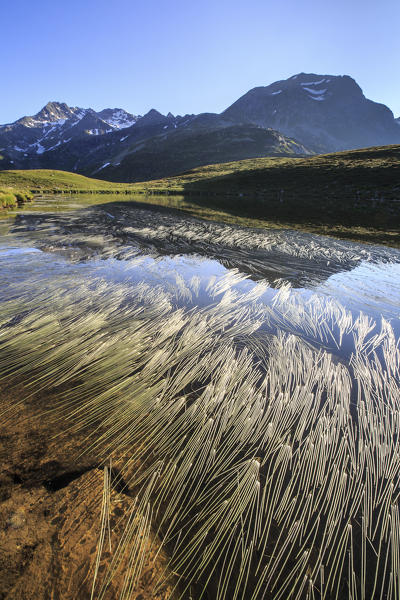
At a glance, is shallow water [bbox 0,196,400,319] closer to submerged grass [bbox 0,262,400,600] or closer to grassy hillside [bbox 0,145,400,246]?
submerged grass [bbox 0,262,400,600]

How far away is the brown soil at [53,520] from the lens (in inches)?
67.1

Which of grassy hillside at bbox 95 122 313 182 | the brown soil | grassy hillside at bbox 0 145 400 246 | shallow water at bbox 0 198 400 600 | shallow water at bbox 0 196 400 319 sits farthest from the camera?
grassy hillside at bbox 95 122 313 182

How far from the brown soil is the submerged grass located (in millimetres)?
85

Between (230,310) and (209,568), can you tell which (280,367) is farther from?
(209,568)

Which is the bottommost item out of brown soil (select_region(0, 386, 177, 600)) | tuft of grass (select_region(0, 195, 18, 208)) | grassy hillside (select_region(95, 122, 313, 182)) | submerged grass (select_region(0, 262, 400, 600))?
submerged grass (select_region(0, 262, 400, 600))

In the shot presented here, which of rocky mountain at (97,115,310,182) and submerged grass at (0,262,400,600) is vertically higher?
rocky mountain at (97,115,310,182)

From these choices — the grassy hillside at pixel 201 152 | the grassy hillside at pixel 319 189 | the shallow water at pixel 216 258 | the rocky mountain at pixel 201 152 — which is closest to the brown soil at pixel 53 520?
the shallow water at pixel 216 258

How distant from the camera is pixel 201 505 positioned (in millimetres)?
2270

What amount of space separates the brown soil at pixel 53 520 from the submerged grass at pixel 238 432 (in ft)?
0.28

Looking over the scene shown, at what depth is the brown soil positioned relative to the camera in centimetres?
170

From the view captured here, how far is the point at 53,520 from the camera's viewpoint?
6.63 feet

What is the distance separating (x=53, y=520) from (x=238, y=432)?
6.31ft

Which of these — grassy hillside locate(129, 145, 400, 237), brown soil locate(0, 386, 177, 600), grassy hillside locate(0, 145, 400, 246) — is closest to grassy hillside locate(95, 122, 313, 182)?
→ grassy hillside locate(0, 145, 400, 246)

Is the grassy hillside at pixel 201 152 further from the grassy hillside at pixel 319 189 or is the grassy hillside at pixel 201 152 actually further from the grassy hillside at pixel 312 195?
the grassy hillside at pixel 319 189
